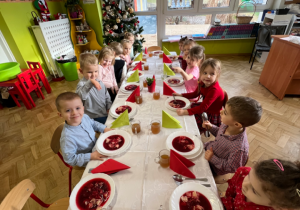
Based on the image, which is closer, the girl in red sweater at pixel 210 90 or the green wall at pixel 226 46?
the girl in red sweater at pixel 210 90

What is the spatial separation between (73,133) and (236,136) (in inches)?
49.0

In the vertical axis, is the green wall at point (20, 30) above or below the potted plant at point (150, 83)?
above

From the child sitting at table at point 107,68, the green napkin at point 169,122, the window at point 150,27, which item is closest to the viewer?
the green napkin at point 169,122

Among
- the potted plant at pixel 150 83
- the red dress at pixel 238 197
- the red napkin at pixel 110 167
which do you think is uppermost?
the potted plant at pixel 150 83

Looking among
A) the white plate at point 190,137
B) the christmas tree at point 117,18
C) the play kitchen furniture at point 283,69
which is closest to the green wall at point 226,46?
the christmas tree at point 117,18

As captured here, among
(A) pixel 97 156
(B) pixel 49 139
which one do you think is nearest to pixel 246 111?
(A) pixel 97 156

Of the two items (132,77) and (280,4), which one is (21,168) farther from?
(280,4)

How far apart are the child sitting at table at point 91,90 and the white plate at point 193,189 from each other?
1.35m

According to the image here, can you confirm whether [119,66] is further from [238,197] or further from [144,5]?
[144,5]

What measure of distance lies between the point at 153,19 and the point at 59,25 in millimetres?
2822

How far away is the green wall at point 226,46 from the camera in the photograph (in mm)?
5137

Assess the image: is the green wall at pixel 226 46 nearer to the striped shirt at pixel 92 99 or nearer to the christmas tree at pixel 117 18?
the christmas tree at pixel 117 18

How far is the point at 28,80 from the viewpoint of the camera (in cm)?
302

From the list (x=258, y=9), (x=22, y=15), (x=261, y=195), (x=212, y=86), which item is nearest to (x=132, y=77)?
(x=212, y=86)
